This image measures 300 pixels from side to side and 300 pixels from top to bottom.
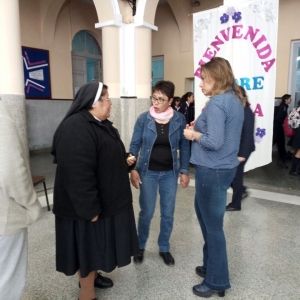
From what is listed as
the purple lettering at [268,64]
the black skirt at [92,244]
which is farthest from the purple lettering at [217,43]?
the black skirt at [92,244]

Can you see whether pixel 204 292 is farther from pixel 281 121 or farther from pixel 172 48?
pixel 172 48

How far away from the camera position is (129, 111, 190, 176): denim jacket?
7.18 ft

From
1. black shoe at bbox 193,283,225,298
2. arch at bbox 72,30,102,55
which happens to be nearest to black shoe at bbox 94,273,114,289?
black shoe at bbox 193,283,225,298

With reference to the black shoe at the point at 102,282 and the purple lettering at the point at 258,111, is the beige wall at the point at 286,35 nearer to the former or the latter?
the purple lettering at the point at 258,111

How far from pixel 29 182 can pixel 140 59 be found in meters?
4.59

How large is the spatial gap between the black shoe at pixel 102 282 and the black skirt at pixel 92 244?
39cm

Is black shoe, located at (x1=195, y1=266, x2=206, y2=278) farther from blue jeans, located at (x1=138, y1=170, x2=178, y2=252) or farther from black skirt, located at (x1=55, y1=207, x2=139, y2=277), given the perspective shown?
black skirt, located at (x1=55, y1=207, x2=139, y2=277)

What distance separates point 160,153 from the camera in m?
2.19

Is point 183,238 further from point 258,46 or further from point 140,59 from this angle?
point 140,59

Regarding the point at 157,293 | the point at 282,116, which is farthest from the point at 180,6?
the point at 157,293

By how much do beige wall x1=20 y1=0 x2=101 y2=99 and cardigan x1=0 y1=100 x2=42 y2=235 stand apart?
23.1 feet

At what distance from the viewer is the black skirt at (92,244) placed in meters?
1.63

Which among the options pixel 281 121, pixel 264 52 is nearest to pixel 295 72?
pixel 281 121

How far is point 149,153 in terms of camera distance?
2191 millimetres
